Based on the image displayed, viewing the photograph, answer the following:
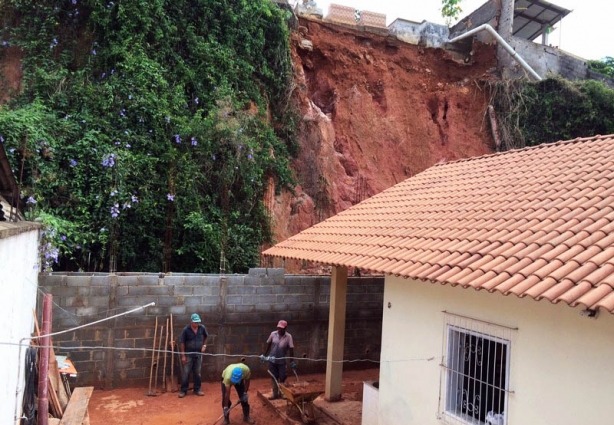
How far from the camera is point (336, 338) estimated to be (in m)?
8.25

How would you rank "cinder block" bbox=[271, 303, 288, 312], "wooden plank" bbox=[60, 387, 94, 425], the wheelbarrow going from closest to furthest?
"wooden plank" bbox=[60, 387, 94, 425] → the wheelbarrow → "cinder block" bbox=[271, 303, 288, 312]

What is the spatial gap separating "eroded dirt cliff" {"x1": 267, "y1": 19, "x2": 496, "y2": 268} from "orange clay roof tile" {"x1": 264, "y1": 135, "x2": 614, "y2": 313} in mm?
7484

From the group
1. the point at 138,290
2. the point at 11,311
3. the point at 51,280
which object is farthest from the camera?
the point at 138,290

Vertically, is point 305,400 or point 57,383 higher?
point 57,383

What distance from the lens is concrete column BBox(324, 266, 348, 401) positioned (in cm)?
817

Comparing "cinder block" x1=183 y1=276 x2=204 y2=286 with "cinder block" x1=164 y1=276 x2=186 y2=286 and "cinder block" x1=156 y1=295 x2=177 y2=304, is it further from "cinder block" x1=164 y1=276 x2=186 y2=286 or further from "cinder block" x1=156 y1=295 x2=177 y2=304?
"cinder block" x1=156 y1=295 x2=177 y2=304

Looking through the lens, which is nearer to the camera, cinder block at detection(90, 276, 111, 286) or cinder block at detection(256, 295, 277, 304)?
cinder block at detection(90, 276, 111, 286)

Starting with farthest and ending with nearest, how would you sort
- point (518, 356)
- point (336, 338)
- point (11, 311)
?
point (336, 338), point (11, 311), point (518, 356)

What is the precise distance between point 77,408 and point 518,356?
20.3 ft

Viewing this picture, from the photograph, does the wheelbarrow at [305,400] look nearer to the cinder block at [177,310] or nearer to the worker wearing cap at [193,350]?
the worker wearing cap at [193,350]

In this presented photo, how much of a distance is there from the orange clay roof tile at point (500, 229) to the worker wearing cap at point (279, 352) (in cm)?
151

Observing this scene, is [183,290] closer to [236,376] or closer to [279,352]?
[279,352]

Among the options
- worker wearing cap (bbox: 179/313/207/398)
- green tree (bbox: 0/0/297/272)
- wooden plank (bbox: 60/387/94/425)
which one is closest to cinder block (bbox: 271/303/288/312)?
worker wearing cap (bbox: 179/313/207/398)

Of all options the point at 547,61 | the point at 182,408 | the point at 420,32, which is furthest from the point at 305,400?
the point at 547,61
